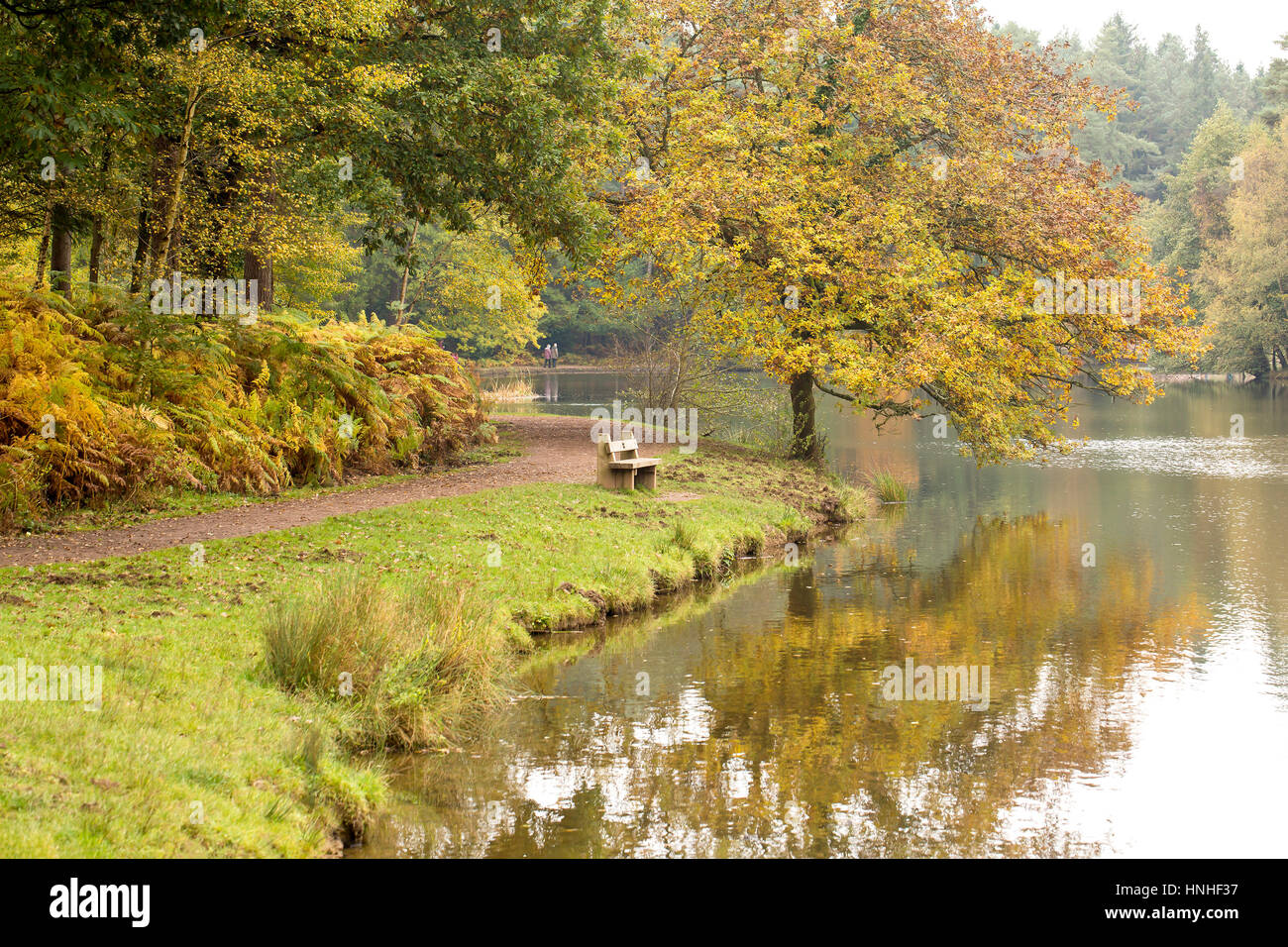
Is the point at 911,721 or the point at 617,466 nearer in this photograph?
the point at 911,721

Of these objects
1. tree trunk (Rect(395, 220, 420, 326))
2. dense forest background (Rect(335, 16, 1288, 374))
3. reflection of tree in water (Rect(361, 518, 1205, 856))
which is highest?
dense forest background (Rect(335, 16, 1288, 374))

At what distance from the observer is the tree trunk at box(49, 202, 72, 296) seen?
627 inches

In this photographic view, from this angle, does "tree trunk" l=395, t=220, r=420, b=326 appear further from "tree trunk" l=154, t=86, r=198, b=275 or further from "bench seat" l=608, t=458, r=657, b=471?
"bench seat" l=608, t=458, r=657, b=471

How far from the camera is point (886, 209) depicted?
21062 mm

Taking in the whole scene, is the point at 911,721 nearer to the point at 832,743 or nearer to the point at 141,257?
the point at 832,743

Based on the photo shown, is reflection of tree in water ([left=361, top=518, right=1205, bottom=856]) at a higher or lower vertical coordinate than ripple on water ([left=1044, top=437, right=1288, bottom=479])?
lower

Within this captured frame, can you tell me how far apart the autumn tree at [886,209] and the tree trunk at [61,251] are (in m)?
9.75

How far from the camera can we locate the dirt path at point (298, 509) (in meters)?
11.4

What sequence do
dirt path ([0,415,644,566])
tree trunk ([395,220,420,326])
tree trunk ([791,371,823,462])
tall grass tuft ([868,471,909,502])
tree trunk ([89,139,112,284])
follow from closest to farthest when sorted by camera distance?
1. dirt path ([0,415,644,566])
2. tree trunk ([89,139,112,284])
3. tree trunk ([395,220,420,326])
4. tall grass tuft ([868,471,909,502])
5. tree trunk ([791,371,823,462])

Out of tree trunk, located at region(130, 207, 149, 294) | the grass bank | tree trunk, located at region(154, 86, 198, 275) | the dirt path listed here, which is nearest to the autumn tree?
the dirt path

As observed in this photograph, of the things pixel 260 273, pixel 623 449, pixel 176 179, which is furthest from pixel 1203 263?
pixel 176 179

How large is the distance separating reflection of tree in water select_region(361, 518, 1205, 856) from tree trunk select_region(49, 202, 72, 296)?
10.3 m

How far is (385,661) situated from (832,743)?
145 inches

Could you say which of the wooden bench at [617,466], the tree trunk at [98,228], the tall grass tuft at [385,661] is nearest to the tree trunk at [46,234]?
the tree trunk at [98,228]
